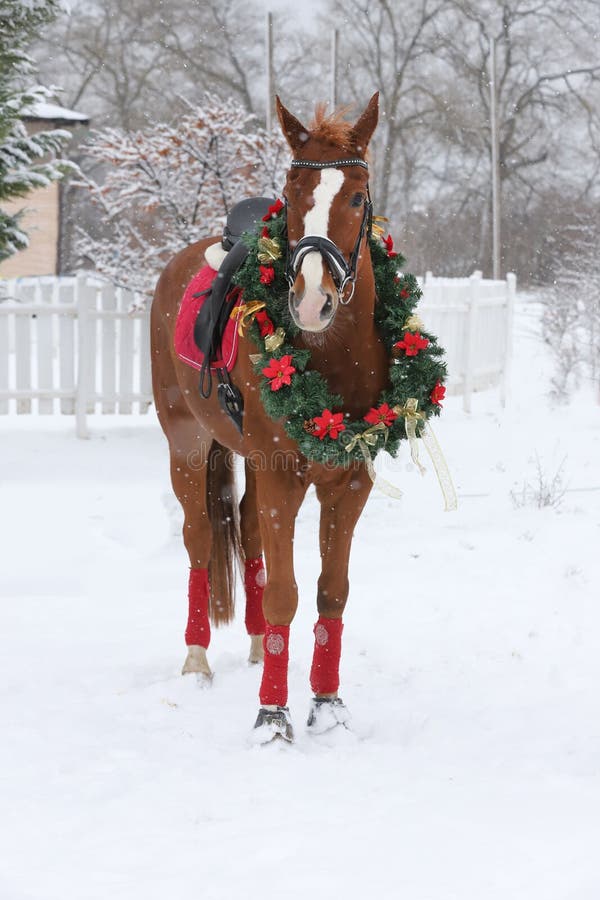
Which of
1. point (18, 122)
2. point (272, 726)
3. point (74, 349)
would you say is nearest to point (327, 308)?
point (272, 726)

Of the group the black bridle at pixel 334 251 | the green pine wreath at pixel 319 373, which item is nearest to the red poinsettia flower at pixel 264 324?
the green pine wreath at pixel 319 373

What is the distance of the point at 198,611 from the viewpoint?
479 cm

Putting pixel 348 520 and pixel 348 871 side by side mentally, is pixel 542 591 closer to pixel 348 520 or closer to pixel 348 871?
pixel 348 520

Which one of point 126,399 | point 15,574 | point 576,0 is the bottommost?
point 15,574

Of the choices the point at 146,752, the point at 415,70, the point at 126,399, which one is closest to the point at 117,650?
the point at 146,752

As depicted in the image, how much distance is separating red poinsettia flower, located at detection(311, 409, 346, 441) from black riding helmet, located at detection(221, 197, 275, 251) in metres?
1.37

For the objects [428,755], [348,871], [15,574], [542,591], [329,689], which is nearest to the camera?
[348,871]

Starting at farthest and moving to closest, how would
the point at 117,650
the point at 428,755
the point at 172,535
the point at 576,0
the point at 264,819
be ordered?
the point at 576,0, the point at 172,535, the point at 117,650, the point at 428,755, the point at 264,819

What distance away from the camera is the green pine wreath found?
3.58 meters

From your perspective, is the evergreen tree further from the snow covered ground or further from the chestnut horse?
the chestnut horse

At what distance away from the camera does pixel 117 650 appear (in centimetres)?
514

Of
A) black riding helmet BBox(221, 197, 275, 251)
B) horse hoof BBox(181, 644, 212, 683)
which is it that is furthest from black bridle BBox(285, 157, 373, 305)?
horse hoof BBox(181, 644, 212, 683)

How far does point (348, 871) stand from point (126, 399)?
8.43 m

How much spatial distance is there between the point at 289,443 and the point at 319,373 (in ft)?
1.02
